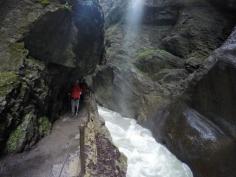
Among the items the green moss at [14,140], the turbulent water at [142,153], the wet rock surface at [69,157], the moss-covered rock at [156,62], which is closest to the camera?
the wet rock surface at [69,157]

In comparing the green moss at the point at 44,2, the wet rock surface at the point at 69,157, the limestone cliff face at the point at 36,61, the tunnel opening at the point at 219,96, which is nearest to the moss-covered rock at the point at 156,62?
the tunnel opening at the point at 219,96

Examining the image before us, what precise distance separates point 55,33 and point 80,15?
2997mm

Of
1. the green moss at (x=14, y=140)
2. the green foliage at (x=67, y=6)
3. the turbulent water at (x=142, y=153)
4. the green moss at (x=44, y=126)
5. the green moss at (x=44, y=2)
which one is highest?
the green moss at (x=44, y=2)

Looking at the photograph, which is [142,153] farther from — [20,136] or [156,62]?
[156,62]

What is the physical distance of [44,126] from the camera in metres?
13.4

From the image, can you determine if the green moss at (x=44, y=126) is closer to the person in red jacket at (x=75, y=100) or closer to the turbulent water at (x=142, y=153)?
the person in red jacket at (x=75, y=100)

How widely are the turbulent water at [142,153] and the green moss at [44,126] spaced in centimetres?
460

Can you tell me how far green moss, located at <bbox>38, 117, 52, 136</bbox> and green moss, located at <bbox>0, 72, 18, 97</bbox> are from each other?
2.52 m

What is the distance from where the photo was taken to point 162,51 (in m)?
27.0

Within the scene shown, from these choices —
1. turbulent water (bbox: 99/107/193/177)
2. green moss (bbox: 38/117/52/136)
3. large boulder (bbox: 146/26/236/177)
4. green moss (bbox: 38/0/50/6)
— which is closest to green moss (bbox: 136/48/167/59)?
turbulent water (bbox: 99/107/193/177)

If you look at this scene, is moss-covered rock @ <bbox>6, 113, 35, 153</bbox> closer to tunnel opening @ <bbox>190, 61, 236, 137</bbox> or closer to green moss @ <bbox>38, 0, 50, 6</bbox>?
green moss @ <bbox>38, 0, 50, 6</bbox>

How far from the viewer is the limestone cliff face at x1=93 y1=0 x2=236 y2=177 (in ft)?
49.0

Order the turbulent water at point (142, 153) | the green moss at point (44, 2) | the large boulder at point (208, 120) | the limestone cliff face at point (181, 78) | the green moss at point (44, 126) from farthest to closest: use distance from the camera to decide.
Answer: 1. the turbulent water at point (142, 153)
2. the limestone cliff face at point (181, 78)
3. the large boulder at point (208, 120)
4. the green moss at point (44, 2)
5. the green moss at point (44, 126)

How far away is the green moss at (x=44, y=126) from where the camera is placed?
13.0 meters
